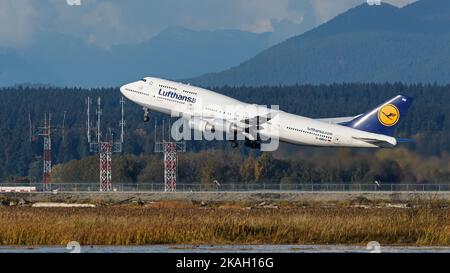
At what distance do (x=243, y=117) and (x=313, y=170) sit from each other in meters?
17.7

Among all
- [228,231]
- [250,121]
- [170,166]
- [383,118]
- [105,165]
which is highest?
[383,118]

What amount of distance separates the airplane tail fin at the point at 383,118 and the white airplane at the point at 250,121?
8cm

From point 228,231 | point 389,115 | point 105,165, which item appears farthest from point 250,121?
point 105,165

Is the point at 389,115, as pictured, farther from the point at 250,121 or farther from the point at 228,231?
the point at 228,231

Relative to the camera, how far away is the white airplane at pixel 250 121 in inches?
4257

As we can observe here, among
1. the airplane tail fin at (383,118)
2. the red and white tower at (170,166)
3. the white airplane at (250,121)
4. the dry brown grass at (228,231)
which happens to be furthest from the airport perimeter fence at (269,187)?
the dry brown grass at (228,231)

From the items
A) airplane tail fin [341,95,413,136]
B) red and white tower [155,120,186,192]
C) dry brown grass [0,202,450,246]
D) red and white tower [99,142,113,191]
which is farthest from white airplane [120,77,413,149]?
red and white tower [99,142,113,191]

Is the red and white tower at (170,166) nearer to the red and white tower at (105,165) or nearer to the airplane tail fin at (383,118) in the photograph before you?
the red and white tower at (105,165)

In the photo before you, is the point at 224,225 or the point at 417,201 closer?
the point at 224,225

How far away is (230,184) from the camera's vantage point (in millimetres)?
146625

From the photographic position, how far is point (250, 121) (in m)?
110

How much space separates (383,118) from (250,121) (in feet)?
38.3

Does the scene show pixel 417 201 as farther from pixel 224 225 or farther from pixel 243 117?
pixel 224 225
